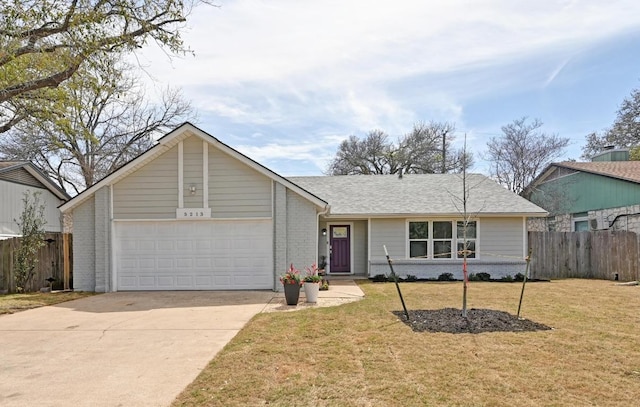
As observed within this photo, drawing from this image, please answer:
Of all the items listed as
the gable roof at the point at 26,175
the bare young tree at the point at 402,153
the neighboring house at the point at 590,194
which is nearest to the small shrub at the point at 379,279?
the neighboring house at the point at 590,194

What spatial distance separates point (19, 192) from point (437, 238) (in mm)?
17893

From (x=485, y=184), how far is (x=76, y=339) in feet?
52.9

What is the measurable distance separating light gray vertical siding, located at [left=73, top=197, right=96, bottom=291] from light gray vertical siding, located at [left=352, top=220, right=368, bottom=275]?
369 inches

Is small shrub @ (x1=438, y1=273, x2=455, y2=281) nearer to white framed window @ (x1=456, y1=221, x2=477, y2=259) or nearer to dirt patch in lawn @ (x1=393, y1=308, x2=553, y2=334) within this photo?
white framed window @ (x1=456, y1=221, x2=477, y2=259)

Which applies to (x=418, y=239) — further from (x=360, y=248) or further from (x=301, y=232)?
(x=301, y=232)

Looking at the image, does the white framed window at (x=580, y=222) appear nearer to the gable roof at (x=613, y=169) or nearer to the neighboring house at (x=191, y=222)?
the gable roof at (x=613, y=169)

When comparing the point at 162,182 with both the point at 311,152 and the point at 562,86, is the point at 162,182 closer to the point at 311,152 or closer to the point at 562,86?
the point at 562,86

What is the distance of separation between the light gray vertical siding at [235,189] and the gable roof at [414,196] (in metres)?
4.20

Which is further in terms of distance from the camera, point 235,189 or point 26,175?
point 26,175

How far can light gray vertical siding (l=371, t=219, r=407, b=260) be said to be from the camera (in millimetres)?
16484

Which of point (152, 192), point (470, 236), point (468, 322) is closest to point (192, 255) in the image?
point (152, 192)

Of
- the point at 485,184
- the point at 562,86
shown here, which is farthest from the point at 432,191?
the point at 562,86

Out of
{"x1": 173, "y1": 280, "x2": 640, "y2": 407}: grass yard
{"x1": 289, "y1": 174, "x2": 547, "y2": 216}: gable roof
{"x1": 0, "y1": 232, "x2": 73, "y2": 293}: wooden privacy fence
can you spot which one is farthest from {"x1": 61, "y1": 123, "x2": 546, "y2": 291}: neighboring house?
{"x1": 173, "y1": 280, "x2": 640, "y2": 407}: grass yard

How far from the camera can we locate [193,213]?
42.5ft
